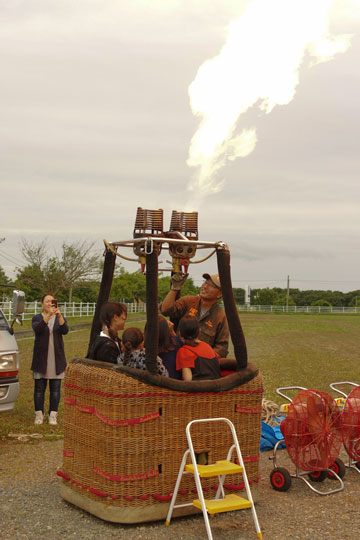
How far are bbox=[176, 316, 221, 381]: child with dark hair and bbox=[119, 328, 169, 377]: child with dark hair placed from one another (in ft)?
0.71

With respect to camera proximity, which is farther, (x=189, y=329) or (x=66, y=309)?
(x=66, y=309)

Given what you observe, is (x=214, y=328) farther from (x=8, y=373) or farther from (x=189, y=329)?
(x=8, y=373)

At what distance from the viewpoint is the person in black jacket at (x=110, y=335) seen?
21.5 ft

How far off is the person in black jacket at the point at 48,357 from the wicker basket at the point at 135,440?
354 cm

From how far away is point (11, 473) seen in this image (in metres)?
7.36

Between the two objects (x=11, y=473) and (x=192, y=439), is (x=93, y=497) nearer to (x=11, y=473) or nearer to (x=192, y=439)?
(x=192, y=439)

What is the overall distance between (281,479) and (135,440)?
6.27 feet

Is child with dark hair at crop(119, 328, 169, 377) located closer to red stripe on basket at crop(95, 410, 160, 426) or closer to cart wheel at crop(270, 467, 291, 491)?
red stripe on basket at crop(95, 410, 160, 426)

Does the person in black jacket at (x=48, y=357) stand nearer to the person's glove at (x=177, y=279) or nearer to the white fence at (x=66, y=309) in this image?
the person's glove at (x=177, y=279)

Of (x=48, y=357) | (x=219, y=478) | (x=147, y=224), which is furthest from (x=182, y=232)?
(x=48, y=357)

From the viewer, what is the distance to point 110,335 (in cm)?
667

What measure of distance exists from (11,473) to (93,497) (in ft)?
5.78

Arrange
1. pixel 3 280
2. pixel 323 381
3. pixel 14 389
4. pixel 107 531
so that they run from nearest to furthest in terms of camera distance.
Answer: pixel 107 531 < pixel 14 389 < pixel 323 381 < pixel 3 280

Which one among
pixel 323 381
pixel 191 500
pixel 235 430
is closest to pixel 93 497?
pixel 191 500
